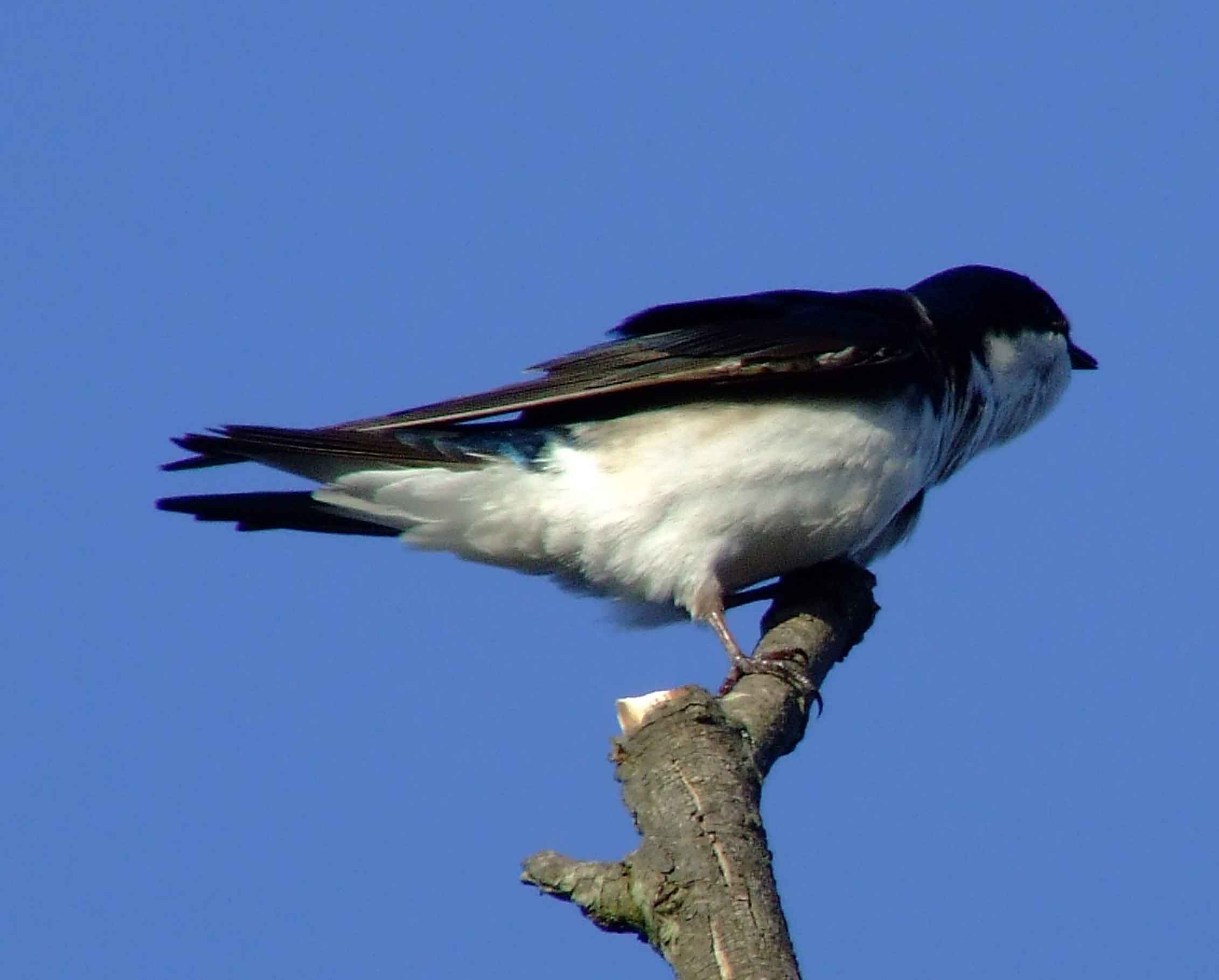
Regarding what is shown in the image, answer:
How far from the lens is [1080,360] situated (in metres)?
8.23

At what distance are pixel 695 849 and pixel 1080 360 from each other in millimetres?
4755

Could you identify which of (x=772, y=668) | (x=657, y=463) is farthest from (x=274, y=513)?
(x=772, y=668)

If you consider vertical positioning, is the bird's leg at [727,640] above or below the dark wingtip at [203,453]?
below

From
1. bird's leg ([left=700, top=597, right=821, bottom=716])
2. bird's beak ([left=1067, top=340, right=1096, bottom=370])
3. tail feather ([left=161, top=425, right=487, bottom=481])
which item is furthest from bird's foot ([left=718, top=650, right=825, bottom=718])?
bird's beak ([left=1067, top=340, right=1096, bottom=370])

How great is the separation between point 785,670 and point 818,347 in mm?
1411

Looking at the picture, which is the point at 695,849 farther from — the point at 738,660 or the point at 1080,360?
the point at 1080,360

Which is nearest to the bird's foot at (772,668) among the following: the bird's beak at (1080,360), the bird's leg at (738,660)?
the bird's leg at (738,660)

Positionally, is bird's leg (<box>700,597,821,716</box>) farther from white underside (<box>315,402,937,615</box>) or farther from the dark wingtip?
the dark wingtip

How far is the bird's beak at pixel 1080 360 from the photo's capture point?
815cm

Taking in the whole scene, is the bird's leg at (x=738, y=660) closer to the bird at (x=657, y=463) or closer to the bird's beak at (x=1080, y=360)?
the bird at (x=657, y=463)

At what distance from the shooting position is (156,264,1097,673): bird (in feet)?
20.7

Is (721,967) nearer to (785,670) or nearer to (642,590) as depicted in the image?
(785,670)

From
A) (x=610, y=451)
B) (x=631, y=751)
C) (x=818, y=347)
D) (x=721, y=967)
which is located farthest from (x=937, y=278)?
(x=721, y=967)

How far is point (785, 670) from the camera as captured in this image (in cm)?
548
